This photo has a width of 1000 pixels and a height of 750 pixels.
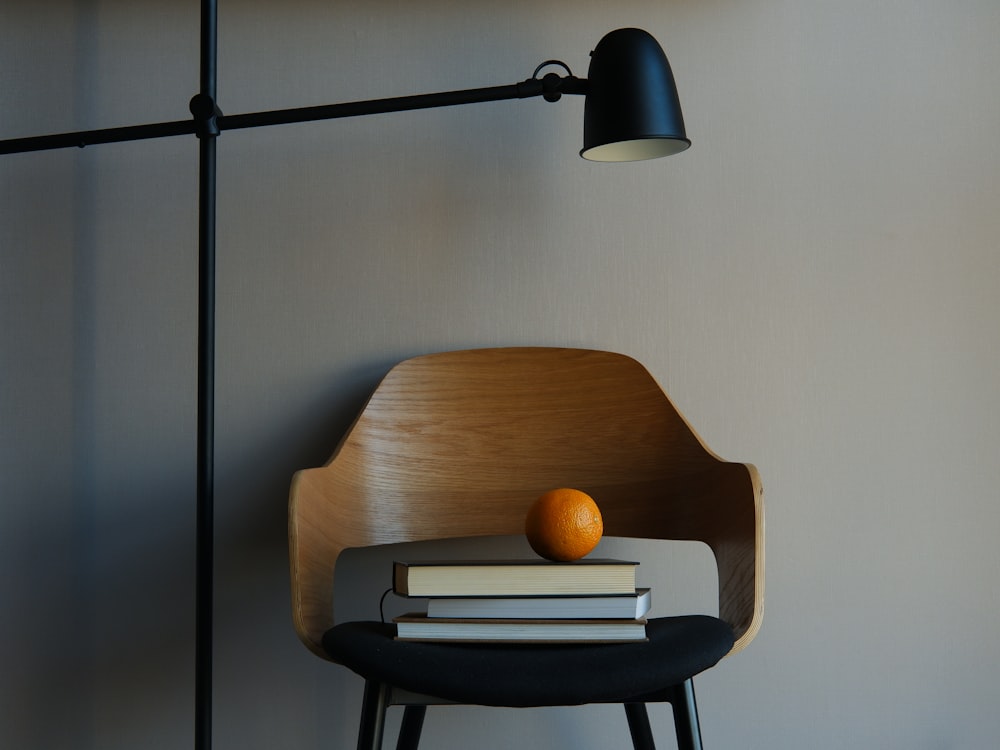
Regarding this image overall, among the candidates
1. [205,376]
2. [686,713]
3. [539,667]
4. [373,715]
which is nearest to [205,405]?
[205,376]

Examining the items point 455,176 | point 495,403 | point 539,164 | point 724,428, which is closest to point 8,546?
point 495,403

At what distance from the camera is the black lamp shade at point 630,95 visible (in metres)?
1.23

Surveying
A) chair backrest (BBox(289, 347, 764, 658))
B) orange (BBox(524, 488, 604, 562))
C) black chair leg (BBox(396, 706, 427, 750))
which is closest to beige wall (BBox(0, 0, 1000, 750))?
chair backrest (BBox(289, 347, 764, 658))

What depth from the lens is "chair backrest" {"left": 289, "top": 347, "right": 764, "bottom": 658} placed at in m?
1.32

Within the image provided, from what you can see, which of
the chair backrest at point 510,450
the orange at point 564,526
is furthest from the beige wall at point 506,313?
the orange at point 564,526

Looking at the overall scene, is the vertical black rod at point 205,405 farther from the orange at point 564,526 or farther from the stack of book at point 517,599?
the orange at point 564,526

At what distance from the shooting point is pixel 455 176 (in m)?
1.56

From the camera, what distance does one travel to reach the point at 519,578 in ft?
3.42

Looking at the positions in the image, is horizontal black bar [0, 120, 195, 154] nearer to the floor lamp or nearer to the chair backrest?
the floor lamp

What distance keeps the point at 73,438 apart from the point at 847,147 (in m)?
1.33

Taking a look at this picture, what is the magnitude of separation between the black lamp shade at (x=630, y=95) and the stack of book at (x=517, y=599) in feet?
1.81

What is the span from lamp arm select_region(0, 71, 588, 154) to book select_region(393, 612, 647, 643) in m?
0.64

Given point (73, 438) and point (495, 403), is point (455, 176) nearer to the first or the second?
point (495, 403)

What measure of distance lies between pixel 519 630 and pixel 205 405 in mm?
540
